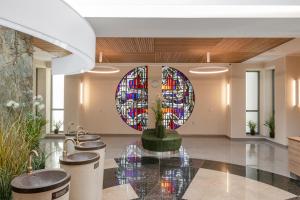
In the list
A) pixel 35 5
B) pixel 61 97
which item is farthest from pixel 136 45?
pixel 61 97

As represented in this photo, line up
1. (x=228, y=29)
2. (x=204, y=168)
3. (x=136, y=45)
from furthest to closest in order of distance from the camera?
(x=136, y=45), (x=204, y=168), (x=228, y=29)

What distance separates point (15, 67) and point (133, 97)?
7.38m

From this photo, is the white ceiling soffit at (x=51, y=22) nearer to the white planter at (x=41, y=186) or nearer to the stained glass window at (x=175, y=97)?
the white planter at (x=41, y=186)

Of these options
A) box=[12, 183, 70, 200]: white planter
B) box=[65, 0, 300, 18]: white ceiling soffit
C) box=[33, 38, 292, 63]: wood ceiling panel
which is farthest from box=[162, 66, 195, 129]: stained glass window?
box=[12, 183, 70, 200]: white planter

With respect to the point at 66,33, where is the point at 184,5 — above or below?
above

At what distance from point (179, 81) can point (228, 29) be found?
7.13m

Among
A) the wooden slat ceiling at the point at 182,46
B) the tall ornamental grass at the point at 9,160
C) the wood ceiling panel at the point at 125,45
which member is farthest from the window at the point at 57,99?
the tall ornamental grass at the point at 9,160

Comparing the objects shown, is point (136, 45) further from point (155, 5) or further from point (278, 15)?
point (278, 15)

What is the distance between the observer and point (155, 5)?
331 centimetres

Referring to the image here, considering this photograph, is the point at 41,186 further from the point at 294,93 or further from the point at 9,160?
the point at 294,93

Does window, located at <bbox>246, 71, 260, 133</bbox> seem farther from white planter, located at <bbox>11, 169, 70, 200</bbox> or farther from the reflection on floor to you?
white planter, located at <bbox>11, 169, 70, 200</bbox>

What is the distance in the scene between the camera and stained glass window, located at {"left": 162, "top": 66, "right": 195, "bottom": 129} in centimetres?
1088

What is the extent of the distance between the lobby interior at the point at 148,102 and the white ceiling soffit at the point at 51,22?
0.01m

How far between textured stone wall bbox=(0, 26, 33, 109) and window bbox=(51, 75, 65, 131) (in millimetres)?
6543
